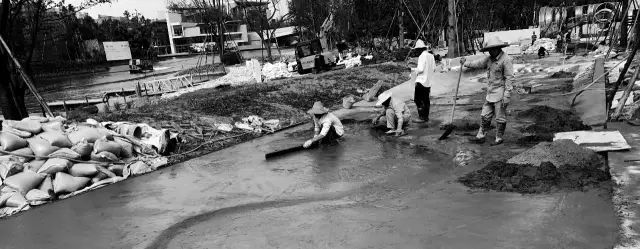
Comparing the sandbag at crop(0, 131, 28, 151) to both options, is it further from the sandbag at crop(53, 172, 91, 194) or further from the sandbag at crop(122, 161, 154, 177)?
the sandbag at crop(122, 161, 154, 177)

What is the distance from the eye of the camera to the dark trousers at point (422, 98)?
866 cm

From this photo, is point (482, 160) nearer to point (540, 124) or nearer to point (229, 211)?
point (540, 124)

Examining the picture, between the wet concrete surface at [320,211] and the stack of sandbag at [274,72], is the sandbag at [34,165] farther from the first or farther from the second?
the stack of sandbag at [274,72]

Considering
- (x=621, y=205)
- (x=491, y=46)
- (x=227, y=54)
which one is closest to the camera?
(x=621, y=205)

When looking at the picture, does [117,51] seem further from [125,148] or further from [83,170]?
[83,170]

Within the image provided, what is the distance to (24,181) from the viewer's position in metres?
6.12

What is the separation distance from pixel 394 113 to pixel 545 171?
356 cm

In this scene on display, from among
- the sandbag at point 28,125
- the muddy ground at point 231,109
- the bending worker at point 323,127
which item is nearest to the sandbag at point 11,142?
the sandbag at point 28,125

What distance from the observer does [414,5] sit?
105 ft

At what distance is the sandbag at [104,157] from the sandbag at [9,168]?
95 centimetres

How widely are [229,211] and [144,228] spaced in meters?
0.93

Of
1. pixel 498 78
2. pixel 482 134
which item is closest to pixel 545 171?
pixel 498 78

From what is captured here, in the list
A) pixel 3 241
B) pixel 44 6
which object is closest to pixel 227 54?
Result: pixel 44 6

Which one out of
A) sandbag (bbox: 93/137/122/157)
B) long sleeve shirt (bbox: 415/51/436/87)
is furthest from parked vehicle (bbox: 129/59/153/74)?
long sleeve shirt (bbox: 415/51/436/87)
